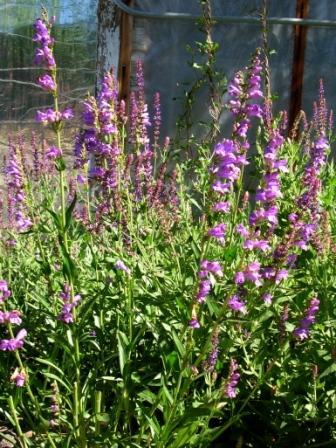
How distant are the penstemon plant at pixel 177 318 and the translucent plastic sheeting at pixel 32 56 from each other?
4.42m

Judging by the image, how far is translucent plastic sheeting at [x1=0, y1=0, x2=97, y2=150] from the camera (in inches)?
292

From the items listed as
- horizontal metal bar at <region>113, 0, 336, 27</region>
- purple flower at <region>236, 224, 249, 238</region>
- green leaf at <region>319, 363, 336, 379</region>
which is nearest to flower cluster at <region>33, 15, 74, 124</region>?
purple flower at <region>236, 224, 249, 238</region>

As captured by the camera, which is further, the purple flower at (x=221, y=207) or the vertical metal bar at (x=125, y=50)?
the vertical metal bar at (x=125, y=50)

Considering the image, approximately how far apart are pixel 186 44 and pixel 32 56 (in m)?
1.57

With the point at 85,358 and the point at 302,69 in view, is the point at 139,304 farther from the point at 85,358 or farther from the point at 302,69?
the point at 302,69

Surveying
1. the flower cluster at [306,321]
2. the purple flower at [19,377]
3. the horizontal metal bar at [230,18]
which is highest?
the horizontal metal bar at [230,18]

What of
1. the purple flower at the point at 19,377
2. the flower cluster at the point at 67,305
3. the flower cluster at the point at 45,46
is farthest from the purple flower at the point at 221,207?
the purple flower at the point at 19,377

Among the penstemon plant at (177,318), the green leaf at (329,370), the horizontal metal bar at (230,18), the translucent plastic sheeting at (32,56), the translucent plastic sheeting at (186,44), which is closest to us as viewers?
the penstemon plant at (177,318)

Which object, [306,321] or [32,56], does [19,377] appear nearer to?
[306,321]

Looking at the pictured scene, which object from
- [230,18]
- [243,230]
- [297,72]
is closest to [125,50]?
[230,18]

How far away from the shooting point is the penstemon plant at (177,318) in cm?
223

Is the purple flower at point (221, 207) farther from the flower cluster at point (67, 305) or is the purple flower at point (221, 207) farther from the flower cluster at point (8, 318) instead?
the flower cluster at point (8, 318)

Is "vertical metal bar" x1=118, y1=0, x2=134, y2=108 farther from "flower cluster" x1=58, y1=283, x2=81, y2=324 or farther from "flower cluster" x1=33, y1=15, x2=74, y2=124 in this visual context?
"flower cluster" x1=58, y1=283, x2=81, y2=324

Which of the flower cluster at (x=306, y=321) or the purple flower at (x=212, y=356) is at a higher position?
the flower cluster at (x=306, y=321)
